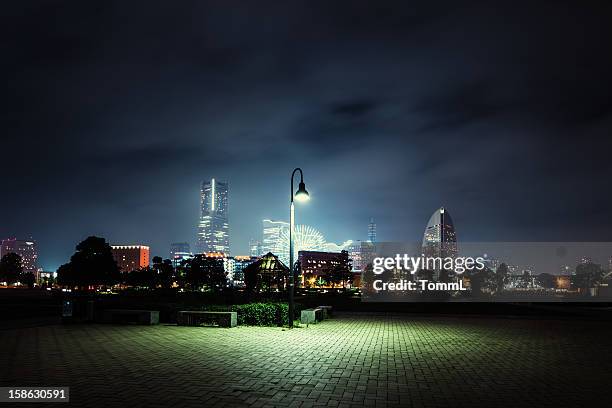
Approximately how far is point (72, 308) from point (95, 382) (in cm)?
1338

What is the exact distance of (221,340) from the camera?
616 inches

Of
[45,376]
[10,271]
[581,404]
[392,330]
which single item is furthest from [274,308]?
[10,271]

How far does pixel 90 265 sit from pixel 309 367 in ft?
227

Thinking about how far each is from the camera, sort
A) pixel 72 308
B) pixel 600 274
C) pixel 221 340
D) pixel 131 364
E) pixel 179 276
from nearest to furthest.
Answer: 1. pixel 131 364
2. pixel 221 340
3. pixel 72 308
4. pixel 600 274
5. pixel 179 276

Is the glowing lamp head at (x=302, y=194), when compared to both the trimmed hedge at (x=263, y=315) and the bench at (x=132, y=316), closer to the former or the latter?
the trimmed hedge at (x=263, y=315)

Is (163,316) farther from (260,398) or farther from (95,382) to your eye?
(260,398)

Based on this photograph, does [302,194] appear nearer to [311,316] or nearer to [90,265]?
[311,316]

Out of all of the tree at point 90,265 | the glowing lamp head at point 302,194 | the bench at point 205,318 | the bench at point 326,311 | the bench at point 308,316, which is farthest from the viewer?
the tree at point 90,265

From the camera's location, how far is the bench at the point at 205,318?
19969 mm

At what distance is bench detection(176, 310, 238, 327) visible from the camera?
1997cm

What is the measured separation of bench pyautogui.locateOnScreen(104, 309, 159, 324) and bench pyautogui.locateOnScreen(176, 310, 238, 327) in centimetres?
111

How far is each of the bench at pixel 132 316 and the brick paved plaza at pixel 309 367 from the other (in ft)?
8.26

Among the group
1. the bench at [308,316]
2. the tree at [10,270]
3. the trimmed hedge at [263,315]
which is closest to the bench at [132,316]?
the trimmed hedge at [263,315]

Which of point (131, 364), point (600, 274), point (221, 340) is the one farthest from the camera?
point (600, 274)
